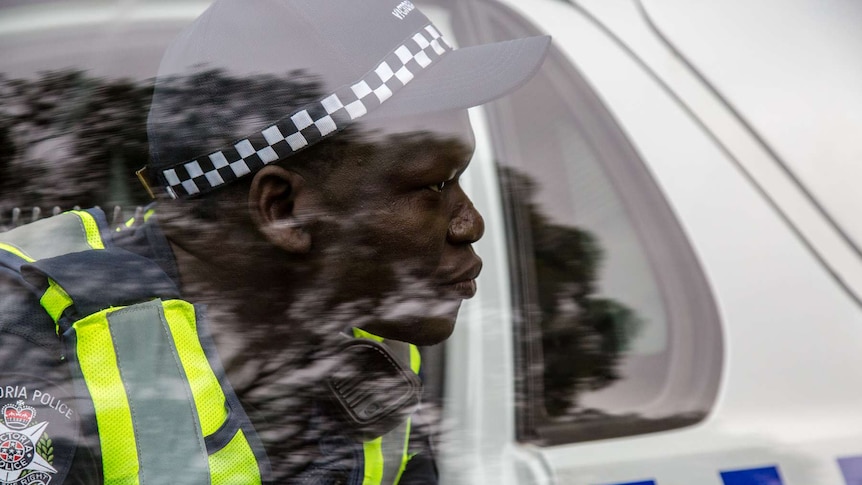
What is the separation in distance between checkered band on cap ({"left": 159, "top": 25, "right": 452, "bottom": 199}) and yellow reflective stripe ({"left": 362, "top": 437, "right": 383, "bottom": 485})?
0.47m

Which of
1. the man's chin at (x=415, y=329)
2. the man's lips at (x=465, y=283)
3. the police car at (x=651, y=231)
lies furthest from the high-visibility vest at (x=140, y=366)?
the man's lips at (x=465, y=283)

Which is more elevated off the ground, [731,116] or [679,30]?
[679,30]

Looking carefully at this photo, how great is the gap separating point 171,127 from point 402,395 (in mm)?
520


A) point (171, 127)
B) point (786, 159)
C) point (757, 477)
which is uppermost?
point (171, 127)

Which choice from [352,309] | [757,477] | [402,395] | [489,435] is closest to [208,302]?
[352,309]

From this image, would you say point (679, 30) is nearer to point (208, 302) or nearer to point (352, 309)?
point (352, 309)

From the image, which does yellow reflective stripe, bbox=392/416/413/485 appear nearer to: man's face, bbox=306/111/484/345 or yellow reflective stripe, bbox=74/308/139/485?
man's face, bbox=306/111/484/345

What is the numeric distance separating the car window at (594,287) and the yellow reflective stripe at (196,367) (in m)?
0.43

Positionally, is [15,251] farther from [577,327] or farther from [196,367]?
[577,327]

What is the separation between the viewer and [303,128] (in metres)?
1.02

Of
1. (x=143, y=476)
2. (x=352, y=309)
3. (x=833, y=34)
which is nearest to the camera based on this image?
(x=143, y=476)

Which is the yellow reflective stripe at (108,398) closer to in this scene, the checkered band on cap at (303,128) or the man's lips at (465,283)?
the checkered band on cap at (303,128)

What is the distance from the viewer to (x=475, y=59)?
1.14 m

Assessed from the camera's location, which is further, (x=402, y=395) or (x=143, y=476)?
(x=402, y=395)
